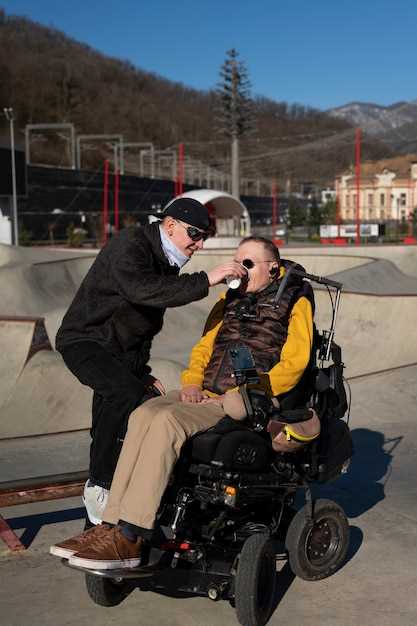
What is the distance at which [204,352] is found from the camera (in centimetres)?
450

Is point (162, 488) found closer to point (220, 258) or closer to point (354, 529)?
point (354, 529)

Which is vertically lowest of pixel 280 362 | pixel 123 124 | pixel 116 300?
pixel 280 362

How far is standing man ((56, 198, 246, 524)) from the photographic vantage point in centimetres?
396

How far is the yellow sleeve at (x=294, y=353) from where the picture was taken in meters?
4.14

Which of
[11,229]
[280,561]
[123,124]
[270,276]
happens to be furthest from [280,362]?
[123,124]

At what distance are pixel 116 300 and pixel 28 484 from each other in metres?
1.59

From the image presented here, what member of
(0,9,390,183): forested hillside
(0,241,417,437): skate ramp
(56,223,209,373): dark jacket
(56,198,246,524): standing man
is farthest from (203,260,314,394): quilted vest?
(0,9,390,183): forested hillside

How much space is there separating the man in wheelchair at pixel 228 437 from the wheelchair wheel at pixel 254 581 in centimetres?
7

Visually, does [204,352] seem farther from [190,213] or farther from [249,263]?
[190,213]

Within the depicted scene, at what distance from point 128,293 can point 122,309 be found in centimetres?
19

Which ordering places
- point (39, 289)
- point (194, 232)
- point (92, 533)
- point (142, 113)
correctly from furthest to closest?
point (142, 113)
point (39, 289)
point (194, 232)
point (92, 533)

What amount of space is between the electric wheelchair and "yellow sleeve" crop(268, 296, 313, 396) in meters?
0.10

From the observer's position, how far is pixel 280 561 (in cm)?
475

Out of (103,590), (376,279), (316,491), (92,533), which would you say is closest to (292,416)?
(92,533)
